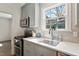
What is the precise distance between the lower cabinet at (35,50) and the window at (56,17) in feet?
1.64

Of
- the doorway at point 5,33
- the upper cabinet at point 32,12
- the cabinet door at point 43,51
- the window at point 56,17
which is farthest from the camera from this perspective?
the window at point 56,17

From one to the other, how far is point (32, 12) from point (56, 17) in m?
0.48

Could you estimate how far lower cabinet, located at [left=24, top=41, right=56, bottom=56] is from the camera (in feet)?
Answer: 4.92

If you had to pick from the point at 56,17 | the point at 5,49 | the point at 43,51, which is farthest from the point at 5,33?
the point at 56,17

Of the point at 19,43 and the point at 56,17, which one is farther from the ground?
the point at 56,17

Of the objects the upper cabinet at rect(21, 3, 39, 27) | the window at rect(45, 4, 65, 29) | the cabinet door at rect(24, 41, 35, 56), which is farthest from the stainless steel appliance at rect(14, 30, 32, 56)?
the window at rect(45, 4, 65, 29)

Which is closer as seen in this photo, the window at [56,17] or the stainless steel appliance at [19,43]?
the stainless steel appliance at [19,43]

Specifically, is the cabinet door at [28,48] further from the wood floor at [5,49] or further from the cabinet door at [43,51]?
the wood floor at [5,49]

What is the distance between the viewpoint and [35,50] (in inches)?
70.0

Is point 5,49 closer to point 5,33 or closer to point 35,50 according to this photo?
point 5,33

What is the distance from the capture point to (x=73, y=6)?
1.74m

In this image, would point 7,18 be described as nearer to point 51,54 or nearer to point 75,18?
Answer: point 51,54

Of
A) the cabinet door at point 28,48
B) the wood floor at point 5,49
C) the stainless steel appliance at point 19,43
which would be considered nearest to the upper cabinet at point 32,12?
the stainless steel appliance at point 19,43

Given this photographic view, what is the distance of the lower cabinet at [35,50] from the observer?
1500mm
